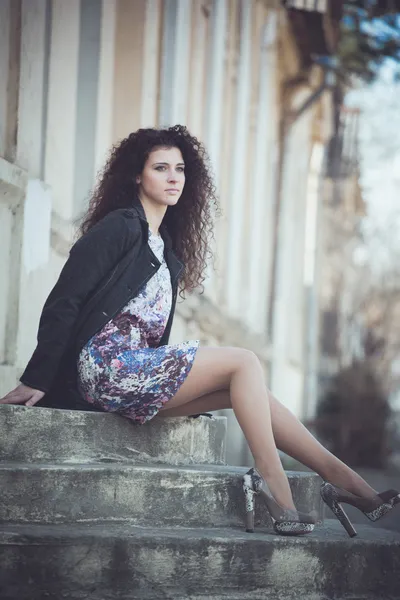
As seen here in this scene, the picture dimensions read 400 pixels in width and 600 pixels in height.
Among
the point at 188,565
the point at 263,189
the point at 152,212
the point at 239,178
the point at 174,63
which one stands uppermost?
the point at 174,63

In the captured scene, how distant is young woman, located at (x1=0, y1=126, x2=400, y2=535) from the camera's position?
4.83 meters

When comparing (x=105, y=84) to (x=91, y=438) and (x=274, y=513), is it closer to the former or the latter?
(x=91, y=438)

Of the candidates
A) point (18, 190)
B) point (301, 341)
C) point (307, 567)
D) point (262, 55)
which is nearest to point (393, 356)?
point (301, 341)

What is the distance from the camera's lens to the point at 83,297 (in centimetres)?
494

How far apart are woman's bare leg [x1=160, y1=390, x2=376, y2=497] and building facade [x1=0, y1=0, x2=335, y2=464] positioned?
1.52 meters

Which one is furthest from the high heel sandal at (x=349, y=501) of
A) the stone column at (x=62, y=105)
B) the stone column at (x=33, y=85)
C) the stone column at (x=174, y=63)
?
the stone column at (x=174, y=63)

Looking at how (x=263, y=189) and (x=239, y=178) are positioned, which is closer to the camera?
(x=239, y=178)

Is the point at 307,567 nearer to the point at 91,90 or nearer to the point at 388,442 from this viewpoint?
the point at 91,90

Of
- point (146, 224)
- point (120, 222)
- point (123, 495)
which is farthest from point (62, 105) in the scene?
point (123, 495)

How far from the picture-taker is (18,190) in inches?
250

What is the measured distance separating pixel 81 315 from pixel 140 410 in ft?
1.53

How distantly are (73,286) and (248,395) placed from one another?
33.4 inches

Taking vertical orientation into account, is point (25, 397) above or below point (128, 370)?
below

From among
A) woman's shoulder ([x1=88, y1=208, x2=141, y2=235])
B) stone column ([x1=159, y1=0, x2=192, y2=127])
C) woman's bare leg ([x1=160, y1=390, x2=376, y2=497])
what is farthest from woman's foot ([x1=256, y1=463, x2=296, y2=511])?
stone column ([x1=159, y1=0, x2=192, y2=127])
